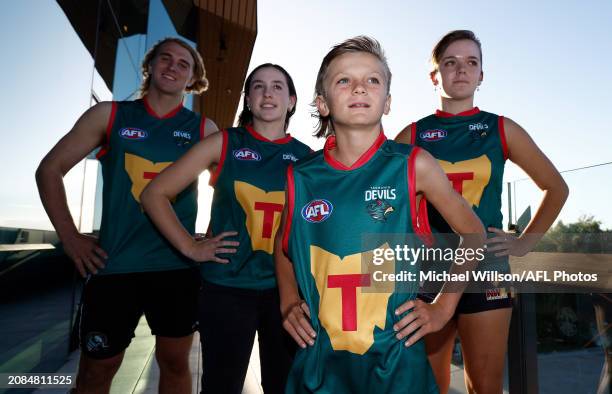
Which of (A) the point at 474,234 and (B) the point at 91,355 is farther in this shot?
(B) the point at 91,355

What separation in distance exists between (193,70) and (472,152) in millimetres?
1457

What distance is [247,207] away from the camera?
153 centimetres

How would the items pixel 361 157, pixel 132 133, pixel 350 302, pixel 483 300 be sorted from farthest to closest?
1. pixel 132 133
2. pixel 483 300
3. pixel 361 157
4. pixel 350 302

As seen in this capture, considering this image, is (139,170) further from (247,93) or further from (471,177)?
(471,177)

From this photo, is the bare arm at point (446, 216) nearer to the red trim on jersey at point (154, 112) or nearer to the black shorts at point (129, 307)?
the black shorts at point (129, 307)

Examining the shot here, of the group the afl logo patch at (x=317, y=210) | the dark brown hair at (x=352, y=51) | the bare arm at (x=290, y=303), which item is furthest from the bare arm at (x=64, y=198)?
the dark brown hair at (x=352, y=51)

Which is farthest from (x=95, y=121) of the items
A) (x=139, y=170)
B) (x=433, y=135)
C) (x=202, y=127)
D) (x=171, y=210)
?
(x=433, y=135)

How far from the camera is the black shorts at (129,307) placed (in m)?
1.61

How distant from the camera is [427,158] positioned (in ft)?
3.57

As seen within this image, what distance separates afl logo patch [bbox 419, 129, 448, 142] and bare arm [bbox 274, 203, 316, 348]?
829 mm

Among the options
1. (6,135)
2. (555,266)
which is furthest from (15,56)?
(555,266)

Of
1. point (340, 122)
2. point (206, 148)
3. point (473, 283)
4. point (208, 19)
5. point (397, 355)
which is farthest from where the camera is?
point (208, 19)

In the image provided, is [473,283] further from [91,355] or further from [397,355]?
[91,355]

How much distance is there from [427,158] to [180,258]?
1.21 metres
